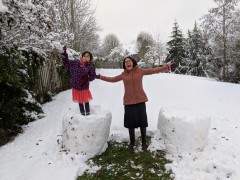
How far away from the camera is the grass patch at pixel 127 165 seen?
4844 millimetres

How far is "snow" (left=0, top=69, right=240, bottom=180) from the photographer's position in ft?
15.9

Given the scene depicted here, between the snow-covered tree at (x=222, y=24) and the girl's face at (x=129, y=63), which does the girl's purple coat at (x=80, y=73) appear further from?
the snow-covered tree at (x=222, y=24)

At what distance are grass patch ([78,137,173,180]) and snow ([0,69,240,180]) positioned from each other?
6.6 inches

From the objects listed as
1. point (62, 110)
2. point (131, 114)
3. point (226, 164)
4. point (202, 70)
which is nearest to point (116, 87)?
point (62, 110)

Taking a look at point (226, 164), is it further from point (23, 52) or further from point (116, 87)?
point (116, 87)

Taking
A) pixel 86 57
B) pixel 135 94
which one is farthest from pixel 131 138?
pixel 86 57

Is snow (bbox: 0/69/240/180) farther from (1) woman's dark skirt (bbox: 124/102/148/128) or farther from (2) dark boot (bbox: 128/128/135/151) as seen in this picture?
(1) woman's dark skirt (bbox: 124/102/148/128)

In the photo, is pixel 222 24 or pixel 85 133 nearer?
pixel 85 133

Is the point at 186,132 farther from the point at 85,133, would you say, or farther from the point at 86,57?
the point at 86,57

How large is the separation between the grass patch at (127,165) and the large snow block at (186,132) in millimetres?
329

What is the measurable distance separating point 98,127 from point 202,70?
2549cm

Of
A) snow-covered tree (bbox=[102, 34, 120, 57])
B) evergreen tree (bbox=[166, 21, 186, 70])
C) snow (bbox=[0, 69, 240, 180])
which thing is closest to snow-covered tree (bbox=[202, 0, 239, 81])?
snow (bbox=[0, 69, 240, 180])

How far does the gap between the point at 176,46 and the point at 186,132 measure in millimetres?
27820

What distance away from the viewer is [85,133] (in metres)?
5.45
